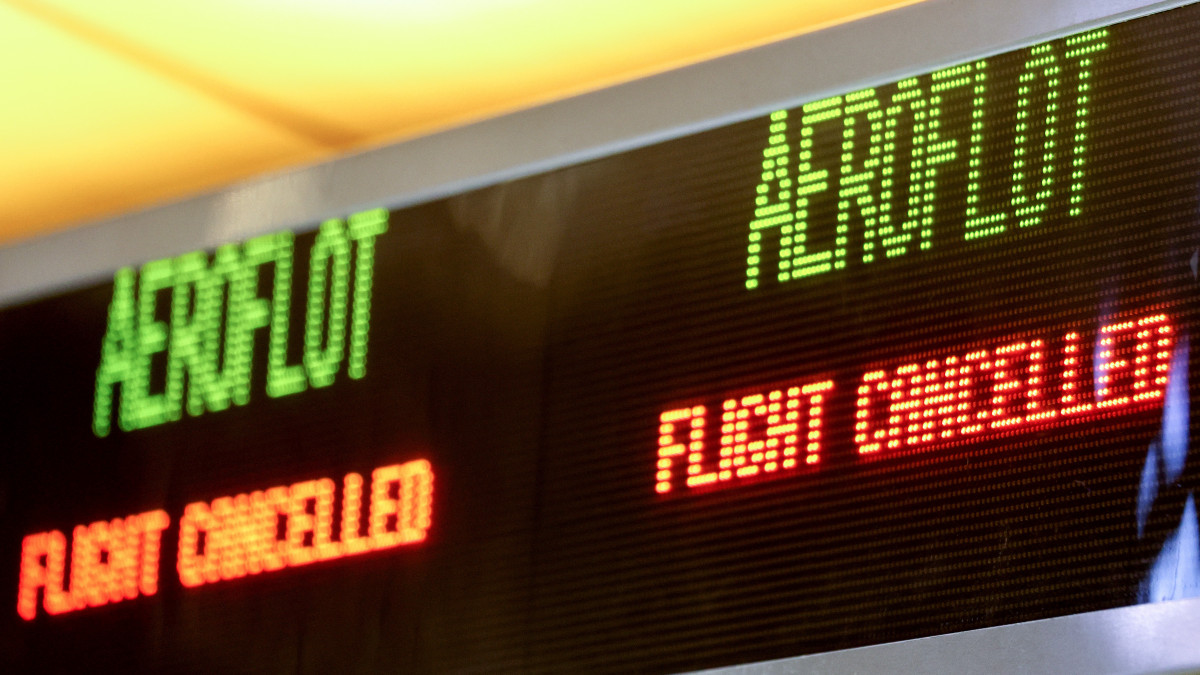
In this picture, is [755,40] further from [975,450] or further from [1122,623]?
[1122,623]

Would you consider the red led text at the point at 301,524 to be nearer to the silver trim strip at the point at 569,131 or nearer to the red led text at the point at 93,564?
the red led text at the point at 93,564

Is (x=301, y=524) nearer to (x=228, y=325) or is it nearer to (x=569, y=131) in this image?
(x=228, y=325)

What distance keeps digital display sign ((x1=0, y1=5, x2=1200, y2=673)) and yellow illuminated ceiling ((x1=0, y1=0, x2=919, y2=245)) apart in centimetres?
23

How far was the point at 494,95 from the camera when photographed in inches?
101

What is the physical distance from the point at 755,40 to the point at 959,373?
69cm

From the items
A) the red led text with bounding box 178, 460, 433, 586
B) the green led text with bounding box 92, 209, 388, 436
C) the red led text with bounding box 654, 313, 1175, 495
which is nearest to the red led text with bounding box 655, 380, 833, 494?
the red led text with bounding box 654, 313, 1175, 495

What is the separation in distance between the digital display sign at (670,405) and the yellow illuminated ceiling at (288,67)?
0.23 metres

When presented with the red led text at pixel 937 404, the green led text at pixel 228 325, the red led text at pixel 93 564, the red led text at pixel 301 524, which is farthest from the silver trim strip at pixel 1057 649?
the red led text at pixel 93 564

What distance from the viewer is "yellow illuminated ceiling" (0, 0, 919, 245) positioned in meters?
2.37

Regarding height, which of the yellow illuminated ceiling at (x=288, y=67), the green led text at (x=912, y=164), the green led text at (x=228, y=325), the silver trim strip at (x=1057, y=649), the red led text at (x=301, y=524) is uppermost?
the yellow illuminated ceiling at (x=288, y=67)

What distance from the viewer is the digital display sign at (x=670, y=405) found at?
1.84 metres

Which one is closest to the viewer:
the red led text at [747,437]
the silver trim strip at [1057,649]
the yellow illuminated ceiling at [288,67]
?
the silver trim strip at [1057,649]

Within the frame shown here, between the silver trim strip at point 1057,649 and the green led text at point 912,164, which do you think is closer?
the silver trim strip at point 1057,649

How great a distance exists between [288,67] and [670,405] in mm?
803
